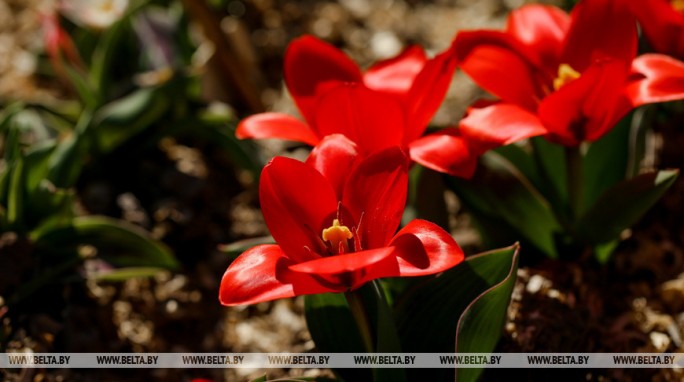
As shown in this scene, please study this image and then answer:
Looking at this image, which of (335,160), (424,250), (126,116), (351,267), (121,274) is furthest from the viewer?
(126,116)

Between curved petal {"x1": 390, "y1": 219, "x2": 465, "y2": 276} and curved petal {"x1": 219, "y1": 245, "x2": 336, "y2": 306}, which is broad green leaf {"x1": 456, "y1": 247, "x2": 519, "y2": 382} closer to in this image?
curved petal {"x1": 390, "y1": 219, "x2": 465, "y2": 276}

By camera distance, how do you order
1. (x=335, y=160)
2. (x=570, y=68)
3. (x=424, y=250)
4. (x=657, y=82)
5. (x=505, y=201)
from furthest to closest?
1. (x=505, y=201)
2. (x=570, y=68)
3. (x=657, y=82)
4. (x=335, y=160)
5. (x=424, y=250)

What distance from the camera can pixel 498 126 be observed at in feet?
3.88

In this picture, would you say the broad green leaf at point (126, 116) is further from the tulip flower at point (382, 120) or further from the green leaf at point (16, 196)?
the tulip flower at point (382, 120)

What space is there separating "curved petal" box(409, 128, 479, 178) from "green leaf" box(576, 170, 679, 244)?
1.06ft

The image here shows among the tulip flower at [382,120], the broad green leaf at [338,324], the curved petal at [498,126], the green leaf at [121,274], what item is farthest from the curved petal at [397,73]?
the green leaf at [121,274]

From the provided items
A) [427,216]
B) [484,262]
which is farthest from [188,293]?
[484,262]

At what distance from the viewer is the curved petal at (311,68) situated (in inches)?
52.2

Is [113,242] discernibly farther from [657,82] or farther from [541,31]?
[657,82]

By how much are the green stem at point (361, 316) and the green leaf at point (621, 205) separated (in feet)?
1.61

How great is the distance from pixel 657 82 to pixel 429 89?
38cm

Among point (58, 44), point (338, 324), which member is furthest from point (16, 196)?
point (338, 324)

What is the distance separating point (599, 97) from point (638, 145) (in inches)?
14.6

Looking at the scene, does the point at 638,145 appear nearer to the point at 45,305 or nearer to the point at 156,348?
the point at 156,348
